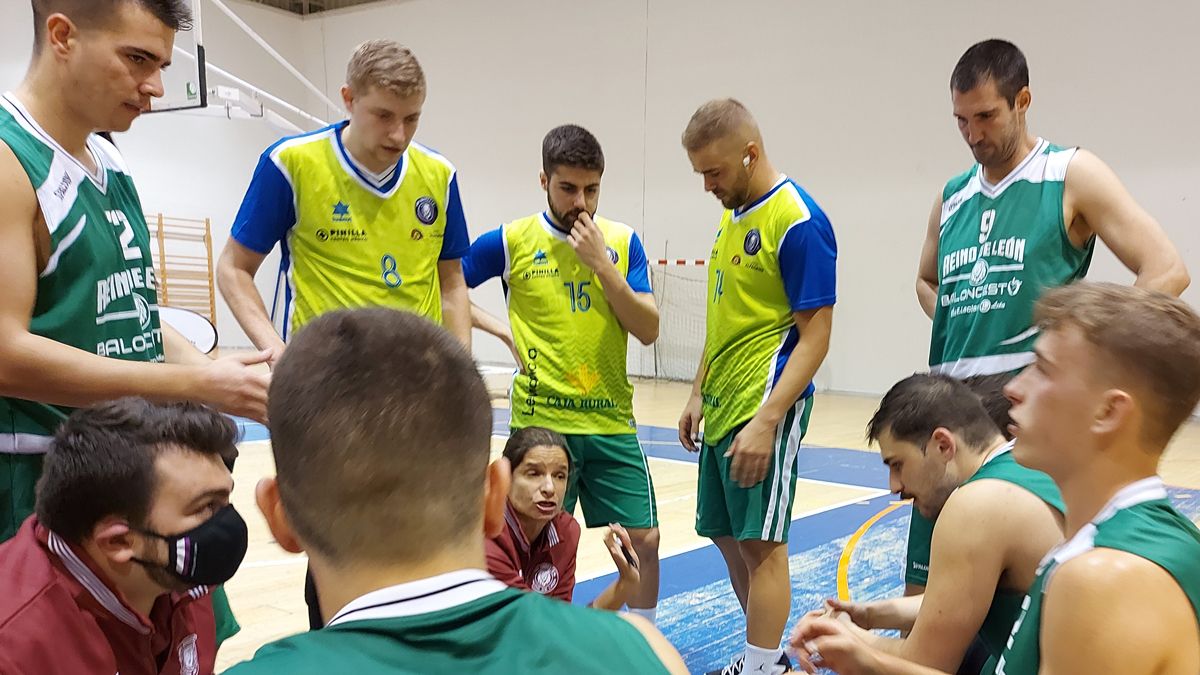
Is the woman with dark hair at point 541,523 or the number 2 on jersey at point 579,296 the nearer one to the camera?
the woman with dark hair at point 541,523

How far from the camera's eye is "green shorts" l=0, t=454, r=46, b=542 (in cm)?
208

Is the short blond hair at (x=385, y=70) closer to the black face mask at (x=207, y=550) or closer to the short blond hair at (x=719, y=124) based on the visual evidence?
the short blond hair at (x=719, y=124)

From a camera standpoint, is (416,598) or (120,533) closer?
(416,598)

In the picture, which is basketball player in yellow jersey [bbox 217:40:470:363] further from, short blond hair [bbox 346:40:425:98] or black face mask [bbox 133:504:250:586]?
black face mask [bbox 133:504:250:586]

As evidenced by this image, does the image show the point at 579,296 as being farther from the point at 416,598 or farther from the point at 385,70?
the point at 416,598

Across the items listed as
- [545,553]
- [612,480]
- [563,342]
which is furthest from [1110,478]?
[563,342]

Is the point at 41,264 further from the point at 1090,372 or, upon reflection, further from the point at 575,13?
the point at 575,13

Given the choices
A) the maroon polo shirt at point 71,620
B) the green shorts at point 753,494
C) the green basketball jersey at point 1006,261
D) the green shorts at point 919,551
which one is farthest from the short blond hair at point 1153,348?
the maroon polo shirt at point 71,620

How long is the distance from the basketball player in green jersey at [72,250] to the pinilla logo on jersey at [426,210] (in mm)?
997

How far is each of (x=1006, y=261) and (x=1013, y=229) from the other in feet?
0.35

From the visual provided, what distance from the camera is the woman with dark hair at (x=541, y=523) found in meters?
3.17

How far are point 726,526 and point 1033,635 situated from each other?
1.83 meters

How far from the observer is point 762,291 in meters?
3.40

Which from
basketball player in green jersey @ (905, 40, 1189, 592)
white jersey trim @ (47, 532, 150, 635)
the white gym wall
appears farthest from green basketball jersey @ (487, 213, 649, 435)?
the white gym wall
